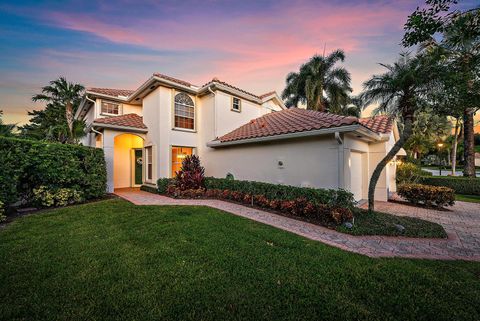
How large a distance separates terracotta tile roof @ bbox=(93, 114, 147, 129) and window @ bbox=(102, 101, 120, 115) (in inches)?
78.3

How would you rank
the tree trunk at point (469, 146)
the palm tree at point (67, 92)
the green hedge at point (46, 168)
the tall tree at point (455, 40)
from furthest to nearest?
1. the palm tree at point (67, 92)
2. the tree trunk at point (469, 146)
3. the green hedge at point (46, 168)
4. the tall tree at point (455, 40)

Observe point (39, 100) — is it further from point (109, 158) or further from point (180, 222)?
point (180, 222)

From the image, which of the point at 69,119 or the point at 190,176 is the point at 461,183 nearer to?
the point at 190,176

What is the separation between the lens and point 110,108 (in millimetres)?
13820

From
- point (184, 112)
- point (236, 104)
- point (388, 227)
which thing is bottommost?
point (388, 227)

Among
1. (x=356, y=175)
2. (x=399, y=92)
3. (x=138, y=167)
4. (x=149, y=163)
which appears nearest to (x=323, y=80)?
(x=356, y=175)

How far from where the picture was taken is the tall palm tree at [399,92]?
217 inches

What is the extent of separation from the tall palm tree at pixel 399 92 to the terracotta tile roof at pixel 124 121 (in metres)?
12.0

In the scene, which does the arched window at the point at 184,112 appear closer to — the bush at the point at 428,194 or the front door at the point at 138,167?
the front door at the point at 138,167

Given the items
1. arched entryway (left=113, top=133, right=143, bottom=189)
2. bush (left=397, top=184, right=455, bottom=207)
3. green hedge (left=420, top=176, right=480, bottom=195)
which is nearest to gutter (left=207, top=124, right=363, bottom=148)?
bush (left=397, top=184, right=455, bottom=207)

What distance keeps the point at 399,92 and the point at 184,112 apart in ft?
35.0

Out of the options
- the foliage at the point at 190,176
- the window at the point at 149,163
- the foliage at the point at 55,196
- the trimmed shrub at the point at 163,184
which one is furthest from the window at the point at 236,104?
the foliage at the point at 55,196

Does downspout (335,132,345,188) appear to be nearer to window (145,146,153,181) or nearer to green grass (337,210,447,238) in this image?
green grass (337,210,447,238)

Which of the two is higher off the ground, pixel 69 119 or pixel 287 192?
pixel 69 119
